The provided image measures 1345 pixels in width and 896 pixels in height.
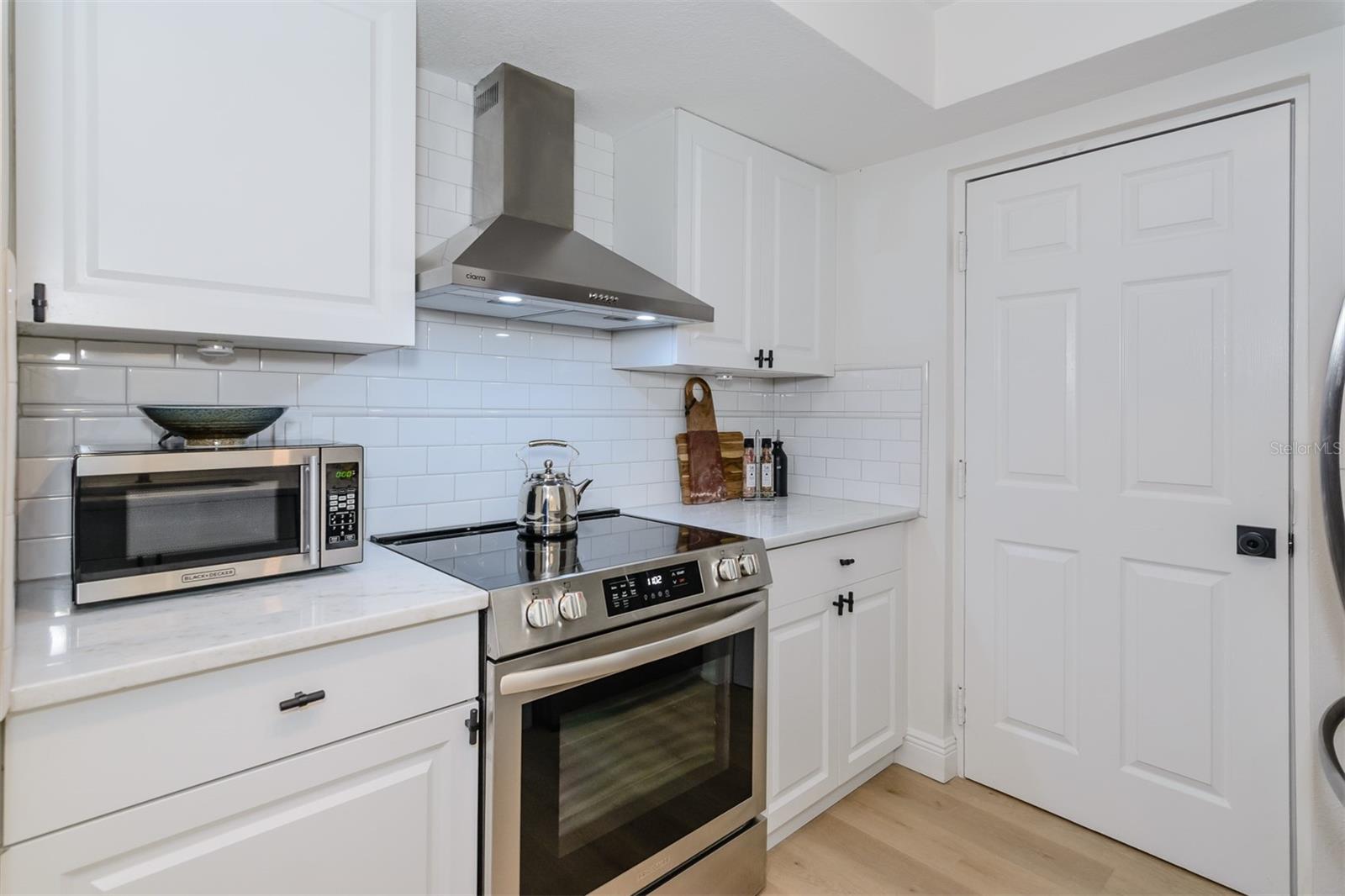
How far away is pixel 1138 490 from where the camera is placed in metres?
2.08

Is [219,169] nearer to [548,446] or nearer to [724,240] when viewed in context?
[548,446]

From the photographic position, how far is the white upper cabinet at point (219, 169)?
113 centimetres

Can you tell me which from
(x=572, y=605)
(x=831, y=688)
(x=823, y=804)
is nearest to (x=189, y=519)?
(x=572, y=605)

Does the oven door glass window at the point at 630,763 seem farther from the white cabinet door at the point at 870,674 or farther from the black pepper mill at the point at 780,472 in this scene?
the black pepper mill at the point at 780,472

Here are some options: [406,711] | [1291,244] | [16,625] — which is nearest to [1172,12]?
[1291,244]

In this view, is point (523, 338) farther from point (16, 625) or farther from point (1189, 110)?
point (1189, 110)

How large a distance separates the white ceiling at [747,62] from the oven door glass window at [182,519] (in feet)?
3.89

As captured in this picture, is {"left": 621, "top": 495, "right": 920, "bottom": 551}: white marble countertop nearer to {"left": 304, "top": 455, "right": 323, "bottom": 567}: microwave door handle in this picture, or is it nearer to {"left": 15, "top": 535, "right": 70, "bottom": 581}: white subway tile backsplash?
{"left": 304, "top": 455, "right": 323, "bottom": 567}: microwave door handle

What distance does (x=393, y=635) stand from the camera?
48.8 inches

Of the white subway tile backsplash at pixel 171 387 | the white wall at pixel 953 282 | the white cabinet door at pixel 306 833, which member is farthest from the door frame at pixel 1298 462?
the white subway tile backsplash at pixel 171 387

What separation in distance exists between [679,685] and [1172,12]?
82.0 inches

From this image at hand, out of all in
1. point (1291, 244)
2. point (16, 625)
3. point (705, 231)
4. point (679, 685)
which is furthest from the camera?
point (705, 231)

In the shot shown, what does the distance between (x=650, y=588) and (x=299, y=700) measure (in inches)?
28.8

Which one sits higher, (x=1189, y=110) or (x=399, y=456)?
(x=1189, y=110)
